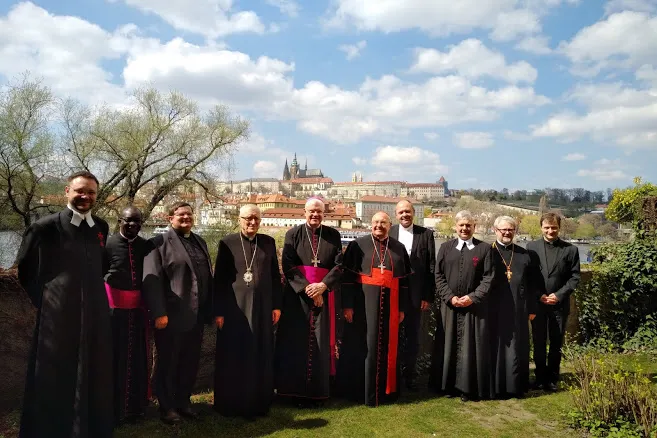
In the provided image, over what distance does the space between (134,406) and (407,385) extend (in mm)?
2859

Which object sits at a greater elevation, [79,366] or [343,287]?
[343,287]

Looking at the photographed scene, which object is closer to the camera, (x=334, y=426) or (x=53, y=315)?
(x=53, y=315)

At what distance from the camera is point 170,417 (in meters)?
4.04

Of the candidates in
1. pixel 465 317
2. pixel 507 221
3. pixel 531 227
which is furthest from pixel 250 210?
pixel 531 227

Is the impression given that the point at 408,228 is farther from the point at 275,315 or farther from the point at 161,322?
the point at 161,322

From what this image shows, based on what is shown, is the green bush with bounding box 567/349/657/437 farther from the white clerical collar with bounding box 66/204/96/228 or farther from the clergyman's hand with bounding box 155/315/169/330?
the white clerical collar with bounding box 66/204/96/228

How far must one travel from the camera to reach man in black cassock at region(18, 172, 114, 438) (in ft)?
10.4

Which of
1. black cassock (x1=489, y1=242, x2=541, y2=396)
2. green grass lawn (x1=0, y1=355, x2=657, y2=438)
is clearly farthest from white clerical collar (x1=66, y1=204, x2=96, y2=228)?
black cassock (x1=489, y1=242, x2=541, y2=396)

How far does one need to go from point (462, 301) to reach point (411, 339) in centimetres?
A: 80

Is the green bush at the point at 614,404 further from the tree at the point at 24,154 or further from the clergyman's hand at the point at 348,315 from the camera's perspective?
the tree at the point at 24,154

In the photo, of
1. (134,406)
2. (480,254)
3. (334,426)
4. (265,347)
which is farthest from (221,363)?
(480,254)

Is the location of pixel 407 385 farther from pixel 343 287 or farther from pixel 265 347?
pixel 265 347

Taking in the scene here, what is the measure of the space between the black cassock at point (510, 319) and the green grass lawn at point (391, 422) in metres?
0.24

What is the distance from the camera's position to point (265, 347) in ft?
14.1
